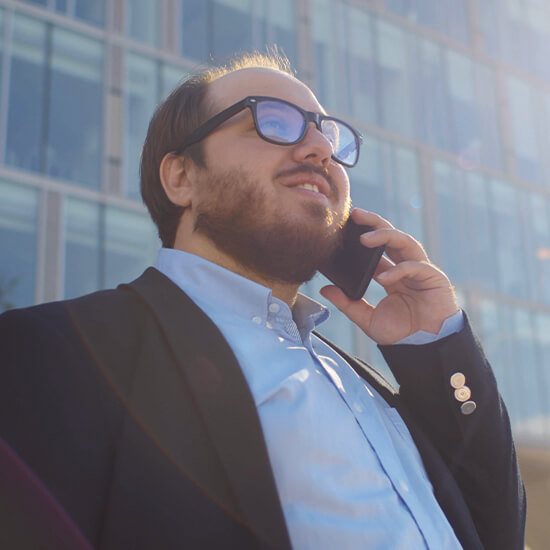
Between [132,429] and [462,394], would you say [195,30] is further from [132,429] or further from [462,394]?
[132,429]

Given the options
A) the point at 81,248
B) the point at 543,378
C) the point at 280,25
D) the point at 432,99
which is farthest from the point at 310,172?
the point at 543,378

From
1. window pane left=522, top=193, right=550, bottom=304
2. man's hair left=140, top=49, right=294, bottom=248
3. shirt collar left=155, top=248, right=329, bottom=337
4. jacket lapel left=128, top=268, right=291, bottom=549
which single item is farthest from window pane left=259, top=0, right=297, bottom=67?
jacket lapel left=128, top=268, right=291, bottom=549

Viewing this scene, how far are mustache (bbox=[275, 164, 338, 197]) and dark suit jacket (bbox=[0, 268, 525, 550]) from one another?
59cm

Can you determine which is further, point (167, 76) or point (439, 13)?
point (439, 13)

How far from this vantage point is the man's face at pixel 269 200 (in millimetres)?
1965

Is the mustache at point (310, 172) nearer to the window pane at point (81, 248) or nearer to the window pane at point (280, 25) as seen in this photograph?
the window pane at point (81, 248)

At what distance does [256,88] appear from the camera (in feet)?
7.34

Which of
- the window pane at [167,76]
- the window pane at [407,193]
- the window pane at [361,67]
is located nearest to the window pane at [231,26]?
the window pane at [167,76]

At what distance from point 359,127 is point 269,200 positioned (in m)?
13.5

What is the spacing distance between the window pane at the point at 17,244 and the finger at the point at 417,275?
8054 millimetres

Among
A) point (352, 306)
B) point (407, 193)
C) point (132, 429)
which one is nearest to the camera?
point (132, 429)

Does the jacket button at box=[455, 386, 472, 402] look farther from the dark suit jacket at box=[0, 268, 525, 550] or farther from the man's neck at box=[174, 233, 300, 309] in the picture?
the dark suit jacket at box=[0, 268, 525, 550]

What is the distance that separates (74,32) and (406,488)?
36.6 feet

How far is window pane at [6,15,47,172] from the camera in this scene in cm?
989
